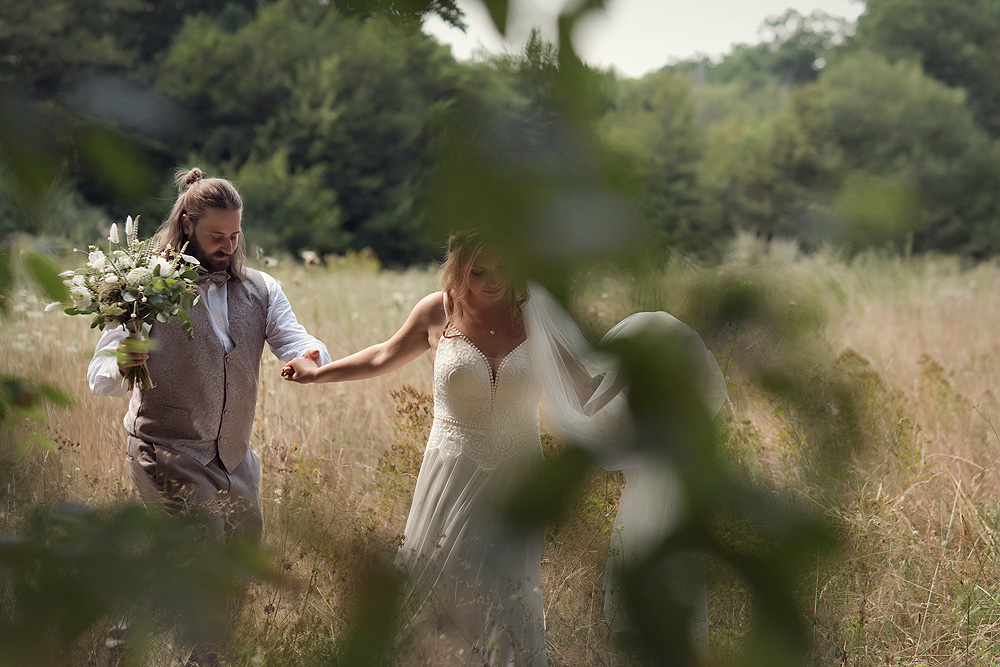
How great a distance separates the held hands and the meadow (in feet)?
1.35

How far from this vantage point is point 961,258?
46 cm

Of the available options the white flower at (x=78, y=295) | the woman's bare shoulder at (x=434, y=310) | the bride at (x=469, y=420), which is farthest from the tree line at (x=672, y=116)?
the woman's bare shoulder at (x=434, y=310)

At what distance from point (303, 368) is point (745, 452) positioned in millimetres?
2497

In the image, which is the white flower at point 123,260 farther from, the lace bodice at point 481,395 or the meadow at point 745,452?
the lace bodice at point 481,395

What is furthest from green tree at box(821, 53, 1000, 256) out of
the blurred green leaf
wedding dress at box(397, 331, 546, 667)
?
wedding dress at box(397, 331, 546, 667)

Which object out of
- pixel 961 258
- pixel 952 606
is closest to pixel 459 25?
pixel 961 258

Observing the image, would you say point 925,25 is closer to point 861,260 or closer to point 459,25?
point 861,260

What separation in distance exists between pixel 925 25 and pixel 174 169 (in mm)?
504

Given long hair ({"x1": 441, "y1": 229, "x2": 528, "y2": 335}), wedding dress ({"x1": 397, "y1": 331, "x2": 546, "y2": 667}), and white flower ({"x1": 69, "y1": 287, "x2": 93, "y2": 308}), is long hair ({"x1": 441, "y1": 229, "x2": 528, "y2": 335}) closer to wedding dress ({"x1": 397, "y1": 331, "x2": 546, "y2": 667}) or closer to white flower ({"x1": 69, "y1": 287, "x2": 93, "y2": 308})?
white flower ({"x1": 69, "y1": 287, "x2": 93, "y2": 308})

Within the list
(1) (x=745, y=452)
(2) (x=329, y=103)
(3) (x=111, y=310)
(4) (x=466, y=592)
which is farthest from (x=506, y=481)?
(3) (x=111, y=310)

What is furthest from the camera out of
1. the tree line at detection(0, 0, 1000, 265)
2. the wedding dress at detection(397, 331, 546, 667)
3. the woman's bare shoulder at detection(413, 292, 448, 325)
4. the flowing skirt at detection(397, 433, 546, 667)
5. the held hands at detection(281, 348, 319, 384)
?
the woman's bare shoulder at detection(413, 292, 448, 325)

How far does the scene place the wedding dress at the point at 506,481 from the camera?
16.6 inches

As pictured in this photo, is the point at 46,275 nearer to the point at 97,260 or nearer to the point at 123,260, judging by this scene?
the point at 97,260

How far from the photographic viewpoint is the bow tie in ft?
8.87
